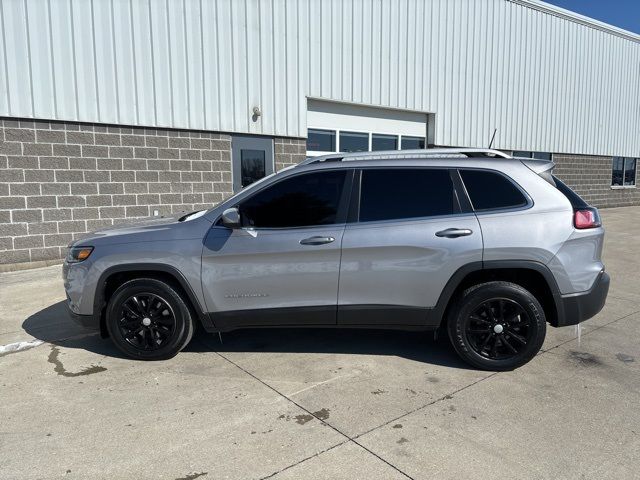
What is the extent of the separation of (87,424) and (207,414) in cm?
81

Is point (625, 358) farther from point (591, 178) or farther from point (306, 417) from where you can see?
point (591, 178)

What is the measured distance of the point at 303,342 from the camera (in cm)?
466

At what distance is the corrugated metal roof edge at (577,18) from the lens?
15.4 m

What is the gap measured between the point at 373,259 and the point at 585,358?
2.23 meters

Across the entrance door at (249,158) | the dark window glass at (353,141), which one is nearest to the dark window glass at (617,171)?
the dark window glass at (353,141)

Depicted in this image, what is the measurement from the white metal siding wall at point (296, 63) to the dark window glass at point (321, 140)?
0.55 metres

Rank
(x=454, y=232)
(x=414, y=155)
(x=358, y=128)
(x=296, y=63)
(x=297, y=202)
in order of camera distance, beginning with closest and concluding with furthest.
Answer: (x=454, y=232)
(x=297, y=202)
(x=414, y=155)
(x=296, y=63)
(x=358, y=128)

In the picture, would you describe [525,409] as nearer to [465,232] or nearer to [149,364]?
[465,232]

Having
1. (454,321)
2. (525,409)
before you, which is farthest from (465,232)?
(525,409)

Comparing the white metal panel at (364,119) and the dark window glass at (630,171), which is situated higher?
the white metal panel at (364,119)

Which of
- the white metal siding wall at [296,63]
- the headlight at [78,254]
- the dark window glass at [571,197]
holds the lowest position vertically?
the headlight at [78,254]

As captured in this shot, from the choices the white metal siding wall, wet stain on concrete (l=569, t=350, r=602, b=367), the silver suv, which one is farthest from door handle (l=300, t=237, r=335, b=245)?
the white metal siding wall

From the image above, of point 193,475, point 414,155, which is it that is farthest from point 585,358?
point 193,475

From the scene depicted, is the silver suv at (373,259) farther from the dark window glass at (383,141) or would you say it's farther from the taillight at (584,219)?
the dark window glass at (383,141)
